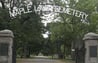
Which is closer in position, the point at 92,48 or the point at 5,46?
the point at 5,46

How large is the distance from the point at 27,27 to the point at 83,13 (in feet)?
32.4

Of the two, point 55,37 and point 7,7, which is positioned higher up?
point 7,7

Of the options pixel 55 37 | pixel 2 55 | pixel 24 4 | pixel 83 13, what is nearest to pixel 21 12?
pixel 24 4

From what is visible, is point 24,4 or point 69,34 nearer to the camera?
point 24,4

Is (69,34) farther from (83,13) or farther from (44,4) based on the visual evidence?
(44,4)

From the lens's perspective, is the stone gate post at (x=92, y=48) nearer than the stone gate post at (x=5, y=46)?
No

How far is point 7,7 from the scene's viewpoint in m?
34.5

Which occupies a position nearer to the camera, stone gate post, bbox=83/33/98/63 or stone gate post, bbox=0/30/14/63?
stone gate post, bbox=0/30/14/63

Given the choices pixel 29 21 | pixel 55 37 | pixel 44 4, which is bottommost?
pixel 55 37

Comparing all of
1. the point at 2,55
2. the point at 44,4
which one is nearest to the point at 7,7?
the point at 44,4

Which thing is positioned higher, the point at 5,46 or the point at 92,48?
the point at 5,46

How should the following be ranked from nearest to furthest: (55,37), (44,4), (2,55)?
(2,55) < (44,4) < (55,37)

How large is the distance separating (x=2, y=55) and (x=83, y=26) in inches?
1062

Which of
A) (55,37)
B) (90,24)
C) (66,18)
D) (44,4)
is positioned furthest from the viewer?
(55,37)
